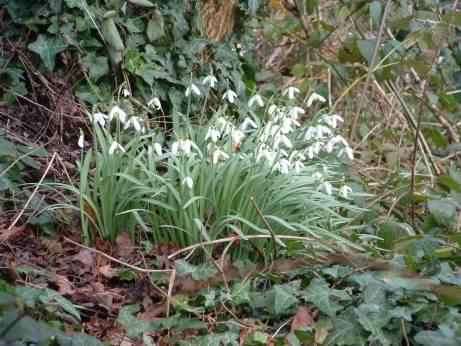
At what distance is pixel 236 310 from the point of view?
2840 mm

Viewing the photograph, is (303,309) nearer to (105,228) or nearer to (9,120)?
(105,228)

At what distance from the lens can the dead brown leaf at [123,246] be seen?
10.6ft

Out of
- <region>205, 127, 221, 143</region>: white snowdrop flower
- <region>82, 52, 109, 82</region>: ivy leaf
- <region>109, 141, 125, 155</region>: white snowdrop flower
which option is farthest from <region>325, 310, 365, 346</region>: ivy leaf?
<region>82, 52, 109, 82</region>: ivy leaf

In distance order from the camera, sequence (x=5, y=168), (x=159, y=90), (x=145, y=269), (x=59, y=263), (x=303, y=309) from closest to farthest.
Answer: (x=303, y=309) < (x=145, y=269) < (x=59, y=263) < (x=5, y=168) < (x=159, y=90)

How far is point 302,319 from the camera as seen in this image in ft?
8.79

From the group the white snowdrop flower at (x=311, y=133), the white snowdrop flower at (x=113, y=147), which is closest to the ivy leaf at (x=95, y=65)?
the white snowdrop flower at (x=113, y=147)

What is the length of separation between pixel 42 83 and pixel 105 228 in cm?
136

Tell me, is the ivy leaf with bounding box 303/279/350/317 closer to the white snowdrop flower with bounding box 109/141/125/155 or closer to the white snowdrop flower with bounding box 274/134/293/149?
the white snowdrop flower with bounding box 274/134/293/149

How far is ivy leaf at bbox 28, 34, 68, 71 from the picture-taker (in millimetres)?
4188

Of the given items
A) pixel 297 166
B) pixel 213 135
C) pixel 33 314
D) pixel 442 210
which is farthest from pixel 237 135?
pixel 33 314

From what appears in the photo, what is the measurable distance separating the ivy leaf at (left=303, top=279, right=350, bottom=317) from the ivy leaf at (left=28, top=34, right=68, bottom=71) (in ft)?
7.20

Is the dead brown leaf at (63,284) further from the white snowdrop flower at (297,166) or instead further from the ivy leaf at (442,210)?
the ivy leaf at (442,210)

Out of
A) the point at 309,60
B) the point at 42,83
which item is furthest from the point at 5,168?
→ the point at 309,60

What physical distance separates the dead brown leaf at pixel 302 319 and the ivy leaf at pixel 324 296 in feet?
0.14
